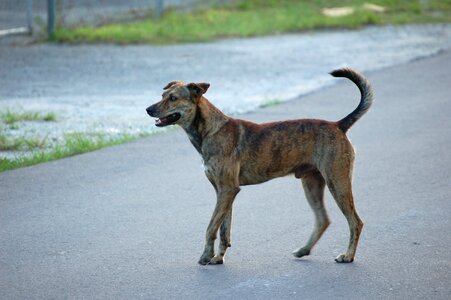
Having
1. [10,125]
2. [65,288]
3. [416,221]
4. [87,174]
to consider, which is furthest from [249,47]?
[65,288]

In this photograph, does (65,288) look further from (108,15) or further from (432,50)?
(108,15)

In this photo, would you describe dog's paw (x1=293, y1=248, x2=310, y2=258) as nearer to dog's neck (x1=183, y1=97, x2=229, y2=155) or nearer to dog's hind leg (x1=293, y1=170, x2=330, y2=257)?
dog's hind leg (x1=293, y1=170, x2=330, y2=257)

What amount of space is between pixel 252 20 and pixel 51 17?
5.23 m

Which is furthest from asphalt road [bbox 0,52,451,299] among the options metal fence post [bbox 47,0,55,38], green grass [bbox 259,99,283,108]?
metal fence post [bbox 47,0,55,38]

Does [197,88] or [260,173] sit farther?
[260,173]

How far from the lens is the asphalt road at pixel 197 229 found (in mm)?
6711

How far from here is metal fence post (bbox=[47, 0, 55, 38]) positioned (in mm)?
19031

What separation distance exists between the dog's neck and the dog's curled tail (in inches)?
39.6

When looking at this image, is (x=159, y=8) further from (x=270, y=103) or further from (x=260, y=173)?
(x=260, y=173)

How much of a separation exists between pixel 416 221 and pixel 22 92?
26.9 ft

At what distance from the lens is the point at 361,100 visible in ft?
25.0

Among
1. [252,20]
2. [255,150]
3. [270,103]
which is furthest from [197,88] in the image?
[252,20]

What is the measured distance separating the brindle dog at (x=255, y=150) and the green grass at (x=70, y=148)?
3.64m

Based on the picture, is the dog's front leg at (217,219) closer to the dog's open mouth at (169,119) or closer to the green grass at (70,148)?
the dog's open mouth at (169,119)
